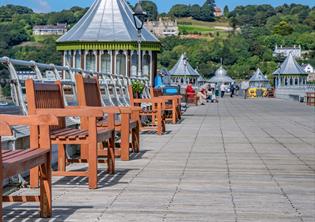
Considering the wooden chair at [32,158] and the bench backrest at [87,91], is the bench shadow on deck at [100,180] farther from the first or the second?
the wooden chair at [32,158]

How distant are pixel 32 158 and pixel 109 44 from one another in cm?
3067

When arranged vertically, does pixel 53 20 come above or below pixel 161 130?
above

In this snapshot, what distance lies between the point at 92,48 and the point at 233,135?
67.4ft

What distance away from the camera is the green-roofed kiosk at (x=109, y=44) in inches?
1391

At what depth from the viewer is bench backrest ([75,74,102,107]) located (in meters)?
9.11

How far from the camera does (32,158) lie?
16.9ft

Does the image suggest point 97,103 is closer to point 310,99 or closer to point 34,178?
point 34,178

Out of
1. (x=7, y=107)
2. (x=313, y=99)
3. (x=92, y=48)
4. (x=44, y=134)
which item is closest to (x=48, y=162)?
(x=44, y=134)

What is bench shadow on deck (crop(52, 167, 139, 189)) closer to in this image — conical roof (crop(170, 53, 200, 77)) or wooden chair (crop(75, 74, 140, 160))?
wooden chair (crop(75, 74, 140, 160))

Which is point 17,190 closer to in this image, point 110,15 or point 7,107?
point 7,107

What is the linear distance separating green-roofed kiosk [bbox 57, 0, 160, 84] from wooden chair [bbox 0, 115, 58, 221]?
2890cm

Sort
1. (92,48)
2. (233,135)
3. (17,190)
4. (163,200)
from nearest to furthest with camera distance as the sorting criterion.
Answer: (163,200), (17,190), (233,135), (92,48)

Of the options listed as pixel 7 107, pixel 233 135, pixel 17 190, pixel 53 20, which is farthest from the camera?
pixel 53 20

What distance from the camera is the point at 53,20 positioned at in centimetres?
13162
